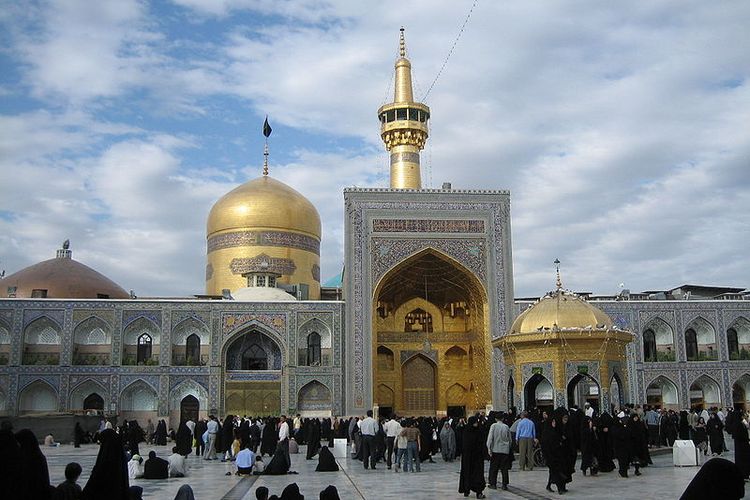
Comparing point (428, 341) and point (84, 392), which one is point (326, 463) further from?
point (428, 341)

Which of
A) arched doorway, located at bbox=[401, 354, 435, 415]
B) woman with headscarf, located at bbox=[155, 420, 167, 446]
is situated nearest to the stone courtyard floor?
woman with headscarf, located at bbox=[155, 420, 167, 446]

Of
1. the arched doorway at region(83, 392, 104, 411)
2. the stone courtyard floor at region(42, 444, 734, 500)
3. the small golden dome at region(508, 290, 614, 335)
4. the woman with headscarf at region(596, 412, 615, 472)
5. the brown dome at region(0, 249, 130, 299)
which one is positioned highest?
the brown dome at region(0, 249, 130, 299)

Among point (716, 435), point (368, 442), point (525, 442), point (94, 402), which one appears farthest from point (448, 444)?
point (94, 402)

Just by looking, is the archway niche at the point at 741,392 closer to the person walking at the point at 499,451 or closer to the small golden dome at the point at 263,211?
the small golden dome at the point at 263,211

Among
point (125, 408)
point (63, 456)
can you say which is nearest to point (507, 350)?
point (63, 456)

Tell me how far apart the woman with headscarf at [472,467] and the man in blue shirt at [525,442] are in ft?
9.53

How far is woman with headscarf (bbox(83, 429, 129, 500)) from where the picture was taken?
414cm

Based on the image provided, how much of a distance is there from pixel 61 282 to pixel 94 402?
22.1ft

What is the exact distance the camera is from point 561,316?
15.3m

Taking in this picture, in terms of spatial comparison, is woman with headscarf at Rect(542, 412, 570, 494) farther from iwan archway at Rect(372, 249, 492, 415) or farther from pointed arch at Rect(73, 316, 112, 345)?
pointed arch at Rect(73, 316, 112, 345)

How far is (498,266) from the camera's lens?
26031mm

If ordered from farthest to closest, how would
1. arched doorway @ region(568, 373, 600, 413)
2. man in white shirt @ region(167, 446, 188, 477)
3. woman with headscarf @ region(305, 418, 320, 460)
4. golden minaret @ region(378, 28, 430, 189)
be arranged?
golden minaret @ region(378, 28, 430, 189) < arched doorway @ region(568, 373, 600, 413) < woman with headscarf @ region(305, 418, 320, 460) < man in white shirt @ region(167, 446, 188, 477)

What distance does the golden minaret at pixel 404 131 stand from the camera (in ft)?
94.0

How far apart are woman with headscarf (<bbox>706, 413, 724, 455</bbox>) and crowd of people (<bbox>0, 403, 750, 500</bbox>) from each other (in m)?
0.02
